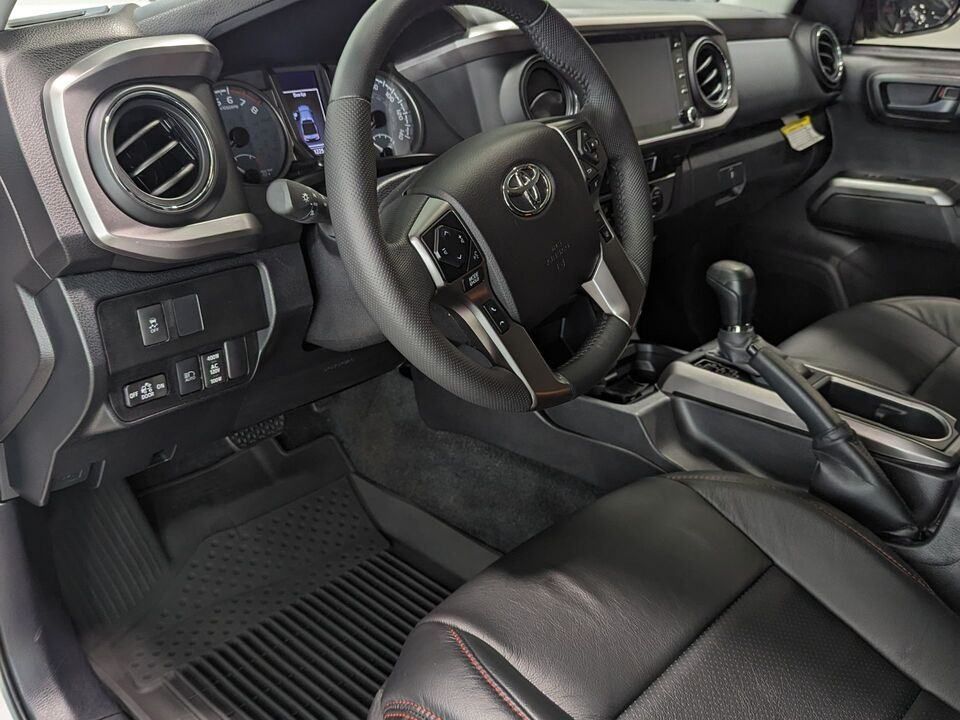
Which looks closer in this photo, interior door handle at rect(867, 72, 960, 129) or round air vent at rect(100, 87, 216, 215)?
round air vent at rect(100, 87, 216, 215)

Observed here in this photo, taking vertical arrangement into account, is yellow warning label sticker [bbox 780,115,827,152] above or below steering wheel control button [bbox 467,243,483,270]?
below

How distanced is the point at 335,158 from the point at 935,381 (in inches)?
43.5

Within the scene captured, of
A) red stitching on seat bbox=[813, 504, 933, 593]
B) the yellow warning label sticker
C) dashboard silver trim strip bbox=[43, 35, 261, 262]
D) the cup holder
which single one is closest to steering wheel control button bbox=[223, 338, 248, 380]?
dashboard silver trim strip bbox=[43, 35, 261, 262]

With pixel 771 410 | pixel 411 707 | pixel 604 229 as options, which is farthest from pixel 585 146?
pixel 411 707

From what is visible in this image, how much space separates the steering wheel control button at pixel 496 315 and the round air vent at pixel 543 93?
44 centimetres

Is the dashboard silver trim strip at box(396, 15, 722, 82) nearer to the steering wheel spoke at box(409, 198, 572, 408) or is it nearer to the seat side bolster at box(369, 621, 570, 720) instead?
the steering wheel spoke at box(409, 198, 572, 408)

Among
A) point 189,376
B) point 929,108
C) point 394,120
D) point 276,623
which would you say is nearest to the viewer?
point 189,376

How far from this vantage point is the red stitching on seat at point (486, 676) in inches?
33.8

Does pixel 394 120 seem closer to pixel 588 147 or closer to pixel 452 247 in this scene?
pixel 588 147

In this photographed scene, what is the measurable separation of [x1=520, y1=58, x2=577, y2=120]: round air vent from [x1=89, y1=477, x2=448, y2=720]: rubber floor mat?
34.4 inches

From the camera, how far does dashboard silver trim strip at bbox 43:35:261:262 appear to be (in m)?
0.90

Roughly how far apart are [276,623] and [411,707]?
0.70 metres

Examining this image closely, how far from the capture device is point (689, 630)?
0.95m

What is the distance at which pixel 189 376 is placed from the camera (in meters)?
1.11
